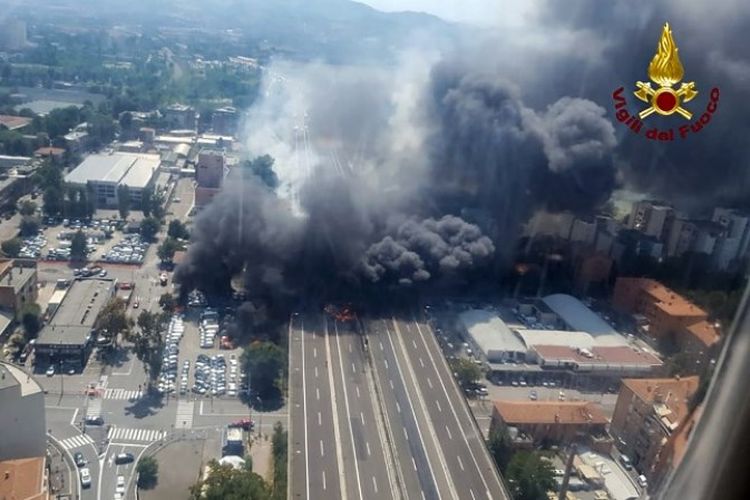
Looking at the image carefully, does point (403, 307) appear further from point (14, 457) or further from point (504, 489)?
point (14, 457)

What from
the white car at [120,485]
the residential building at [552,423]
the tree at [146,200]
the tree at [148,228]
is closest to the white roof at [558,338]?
the residential building at [552,423]

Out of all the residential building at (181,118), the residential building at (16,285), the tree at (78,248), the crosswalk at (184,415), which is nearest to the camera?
the crosswalk at (184,415)

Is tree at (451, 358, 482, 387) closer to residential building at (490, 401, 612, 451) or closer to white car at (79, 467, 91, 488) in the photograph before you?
residential building at (490, 401, 612, 451)

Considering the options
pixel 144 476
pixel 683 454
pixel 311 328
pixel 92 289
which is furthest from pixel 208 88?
pixel 683 454

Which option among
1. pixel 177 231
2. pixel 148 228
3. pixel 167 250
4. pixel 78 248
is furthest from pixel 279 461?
pixel 148 228

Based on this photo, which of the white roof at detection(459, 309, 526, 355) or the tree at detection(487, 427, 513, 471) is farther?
the white roof at detection(459, 309, 526, 355)

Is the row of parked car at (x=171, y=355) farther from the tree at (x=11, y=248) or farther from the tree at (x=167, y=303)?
the tree at (x=11, y=248)

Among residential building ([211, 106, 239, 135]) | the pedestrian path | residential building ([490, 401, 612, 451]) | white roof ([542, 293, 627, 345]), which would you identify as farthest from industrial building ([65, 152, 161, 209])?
residential building ([490, 401, 612, 451])
